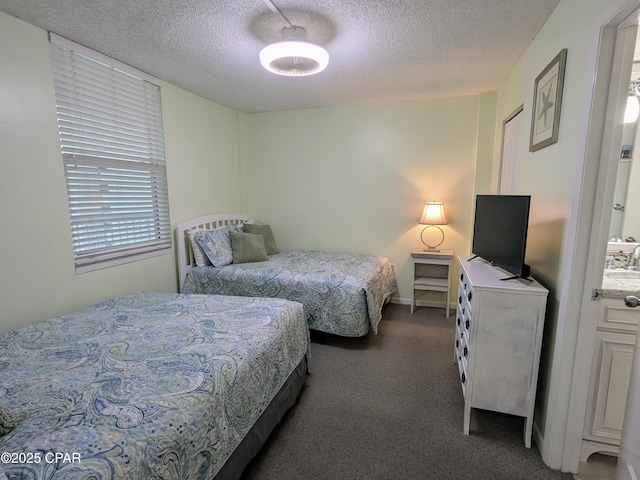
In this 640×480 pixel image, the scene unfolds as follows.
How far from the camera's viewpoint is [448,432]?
1847mm

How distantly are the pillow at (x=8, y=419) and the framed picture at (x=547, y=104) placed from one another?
2.63 m

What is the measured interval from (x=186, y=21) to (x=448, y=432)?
297cm

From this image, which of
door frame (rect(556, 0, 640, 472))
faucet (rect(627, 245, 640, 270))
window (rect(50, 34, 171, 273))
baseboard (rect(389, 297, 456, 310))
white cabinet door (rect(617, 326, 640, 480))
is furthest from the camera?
baseboard (rect(389, 297, 456, 310))

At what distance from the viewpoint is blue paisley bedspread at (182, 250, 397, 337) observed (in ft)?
9.16

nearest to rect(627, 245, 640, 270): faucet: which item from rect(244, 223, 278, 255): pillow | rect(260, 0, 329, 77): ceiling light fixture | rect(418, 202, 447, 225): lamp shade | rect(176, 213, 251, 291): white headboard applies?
rect(418, 202, 447, 225): lamp shade

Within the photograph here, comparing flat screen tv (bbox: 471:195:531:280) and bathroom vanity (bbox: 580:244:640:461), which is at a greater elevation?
flat screen tv (bbox: 471:195:531:280)

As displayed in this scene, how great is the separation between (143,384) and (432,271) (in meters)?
3.34

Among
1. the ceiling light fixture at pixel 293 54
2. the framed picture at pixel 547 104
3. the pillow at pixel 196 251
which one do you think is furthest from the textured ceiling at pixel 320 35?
the pillow at pixel 196 251

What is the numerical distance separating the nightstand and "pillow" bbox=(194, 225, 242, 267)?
2.06 meters

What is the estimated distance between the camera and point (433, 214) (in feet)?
11.7

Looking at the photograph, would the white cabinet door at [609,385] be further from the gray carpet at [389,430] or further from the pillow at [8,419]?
the pillow at [8,419]

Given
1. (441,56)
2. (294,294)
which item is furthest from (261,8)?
(294,294)

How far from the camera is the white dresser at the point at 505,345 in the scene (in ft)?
5.43

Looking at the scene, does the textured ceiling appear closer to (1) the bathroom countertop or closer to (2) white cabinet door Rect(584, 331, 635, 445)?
(1) the bathroom countertop
